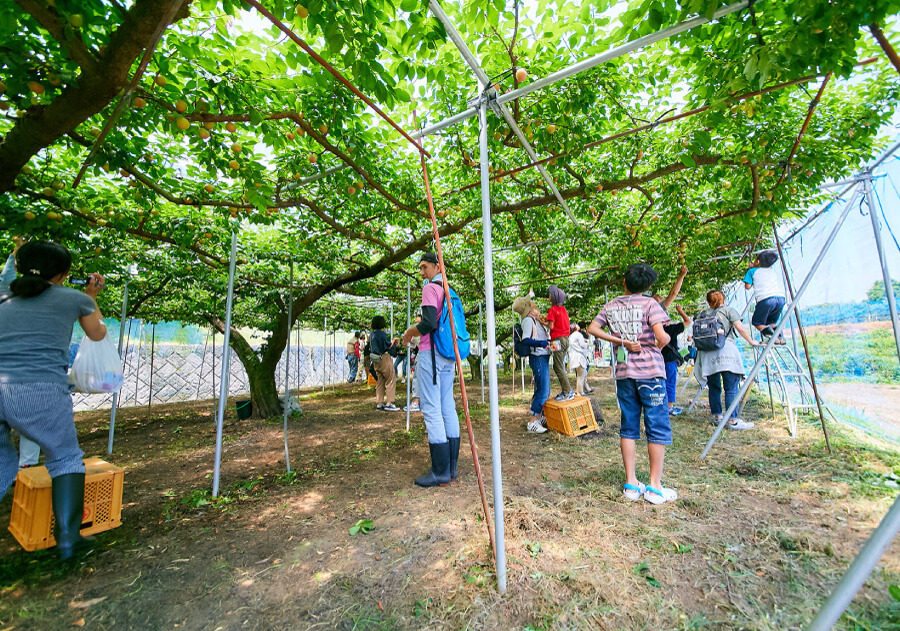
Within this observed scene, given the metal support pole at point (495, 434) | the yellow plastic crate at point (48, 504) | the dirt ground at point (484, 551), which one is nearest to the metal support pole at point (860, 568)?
the dirt ground at point (484, 551)

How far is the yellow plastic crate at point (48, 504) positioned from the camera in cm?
225

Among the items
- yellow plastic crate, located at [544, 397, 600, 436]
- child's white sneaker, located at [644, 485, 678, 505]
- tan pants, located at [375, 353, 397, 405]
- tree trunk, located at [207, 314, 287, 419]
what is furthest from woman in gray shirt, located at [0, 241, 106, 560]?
tan pants, located at [375, 353, 397, 405]

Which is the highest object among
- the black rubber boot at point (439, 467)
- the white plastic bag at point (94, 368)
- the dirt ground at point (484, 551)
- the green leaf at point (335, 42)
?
the green leaf at point (335, 42)

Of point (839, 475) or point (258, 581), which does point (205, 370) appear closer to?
point (258, 581)

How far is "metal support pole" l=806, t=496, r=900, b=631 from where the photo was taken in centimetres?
85

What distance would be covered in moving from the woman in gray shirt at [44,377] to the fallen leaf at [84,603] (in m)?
0.39

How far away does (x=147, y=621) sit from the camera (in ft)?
5.80

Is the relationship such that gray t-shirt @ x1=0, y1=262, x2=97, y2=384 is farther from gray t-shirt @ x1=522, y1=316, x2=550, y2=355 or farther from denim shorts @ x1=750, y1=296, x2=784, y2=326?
denim shorts @ x1=750, y1=296, x2=784, y2=326

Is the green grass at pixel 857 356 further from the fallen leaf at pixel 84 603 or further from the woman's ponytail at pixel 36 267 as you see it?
the woman's ponytail at pixel 36 267

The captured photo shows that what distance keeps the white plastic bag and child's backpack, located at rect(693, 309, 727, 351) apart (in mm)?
6007

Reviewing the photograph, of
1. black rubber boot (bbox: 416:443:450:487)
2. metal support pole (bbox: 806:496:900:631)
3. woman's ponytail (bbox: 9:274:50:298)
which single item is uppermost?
woman's ponytail (bbox: 9:274:50:298)

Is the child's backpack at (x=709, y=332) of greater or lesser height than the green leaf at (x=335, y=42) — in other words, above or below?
below

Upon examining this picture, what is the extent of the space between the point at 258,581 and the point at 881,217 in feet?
17.6

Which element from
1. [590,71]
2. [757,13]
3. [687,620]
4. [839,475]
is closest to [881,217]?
[839,475]
